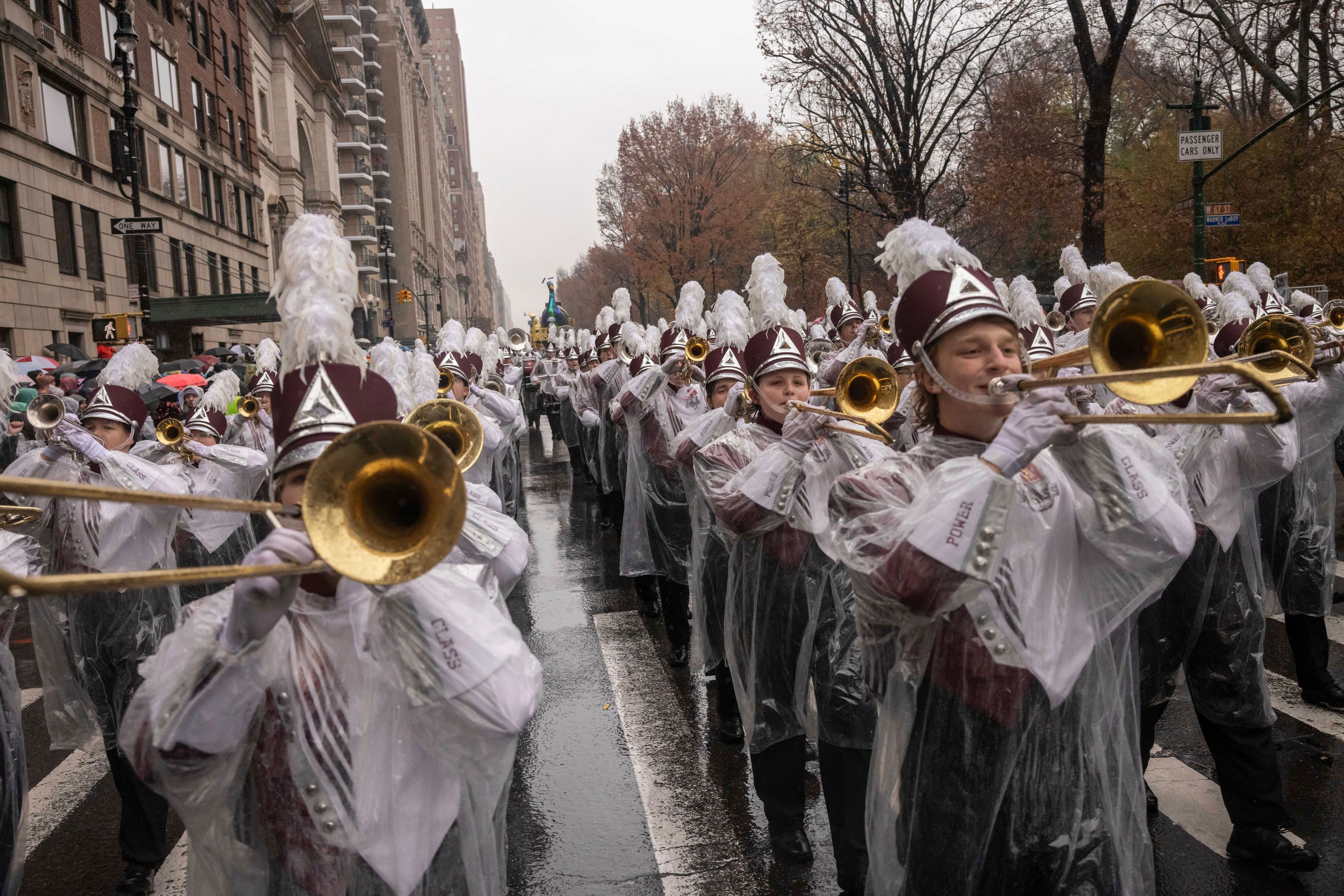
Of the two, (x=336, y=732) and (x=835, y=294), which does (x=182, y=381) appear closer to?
(x=835, y=294)

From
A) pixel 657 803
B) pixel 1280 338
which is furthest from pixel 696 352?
pixel 1280 338

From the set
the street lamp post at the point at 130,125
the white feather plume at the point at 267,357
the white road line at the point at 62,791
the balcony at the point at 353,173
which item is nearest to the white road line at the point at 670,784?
the white road line at the point at 62,791

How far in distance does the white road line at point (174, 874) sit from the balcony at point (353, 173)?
3214 inches

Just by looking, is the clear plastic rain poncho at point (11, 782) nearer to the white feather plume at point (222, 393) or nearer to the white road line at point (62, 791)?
the white road line at point (62, 791)

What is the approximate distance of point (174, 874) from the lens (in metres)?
4.50

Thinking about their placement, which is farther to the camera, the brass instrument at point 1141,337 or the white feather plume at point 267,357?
the white feather plume at point 267,357

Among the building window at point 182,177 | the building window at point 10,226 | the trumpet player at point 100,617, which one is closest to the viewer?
the trumpet player at point 100,617

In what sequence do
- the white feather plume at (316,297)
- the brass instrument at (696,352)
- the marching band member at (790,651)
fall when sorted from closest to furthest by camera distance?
the white feather plume at (316,297), the marching band member at (790,651), the brass instrument at (696,352)

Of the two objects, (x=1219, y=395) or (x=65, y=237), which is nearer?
(x=1219, y=395)

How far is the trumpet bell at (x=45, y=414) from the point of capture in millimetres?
5301

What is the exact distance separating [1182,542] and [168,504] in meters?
2.11

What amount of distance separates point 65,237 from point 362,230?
198 feet

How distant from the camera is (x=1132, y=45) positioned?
28.8m

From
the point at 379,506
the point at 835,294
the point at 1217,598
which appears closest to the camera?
the point at 379,506
